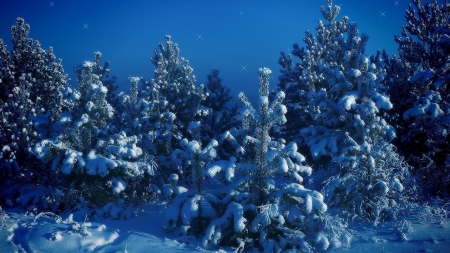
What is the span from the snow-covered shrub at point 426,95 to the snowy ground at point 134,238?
9.29 feet

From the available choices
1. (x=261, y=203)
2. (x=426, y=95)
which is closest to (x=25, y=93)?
(x=261, y=203)

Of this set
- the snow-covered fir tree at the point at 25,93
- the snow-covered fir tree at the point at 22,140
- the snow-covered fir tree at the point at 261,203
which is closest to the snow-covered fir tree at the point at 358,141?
the snow-covered fir tree at the point at 261,203

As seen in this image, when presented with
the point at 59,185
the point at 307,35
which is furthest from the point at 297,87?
the point at 59,185

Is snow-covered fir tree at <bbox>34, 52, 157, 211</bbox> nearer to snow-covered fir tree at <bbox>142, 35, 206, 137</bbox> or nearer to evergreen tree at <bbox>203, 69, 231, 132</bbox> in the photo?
snow-covered fir tree at <bbox>142, 35, 206, 137</bbox>

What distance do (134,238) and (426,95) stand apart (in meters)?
8.67

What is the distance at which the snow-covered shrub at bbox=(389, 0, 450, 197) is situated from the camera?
24.8 feet

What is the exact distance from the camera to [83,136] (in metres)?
7.77

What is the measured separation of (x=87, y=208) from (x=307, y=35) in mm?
14047

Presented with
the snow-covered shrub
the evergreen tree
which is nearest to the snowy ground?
the snow-covered shrub

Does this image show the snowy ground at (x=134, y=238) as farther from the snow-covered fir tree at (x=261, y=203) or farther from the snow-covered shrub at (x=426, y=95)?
the snow-covered shrub at (x=426, y=95)

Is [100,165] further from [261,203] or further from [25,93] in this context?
[25,93]

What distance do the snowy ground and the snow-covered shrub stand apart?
2833mm

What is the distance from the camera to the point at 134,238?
18.4ft

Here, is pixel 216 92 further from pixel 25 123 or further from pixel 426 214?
pixel 426 214
